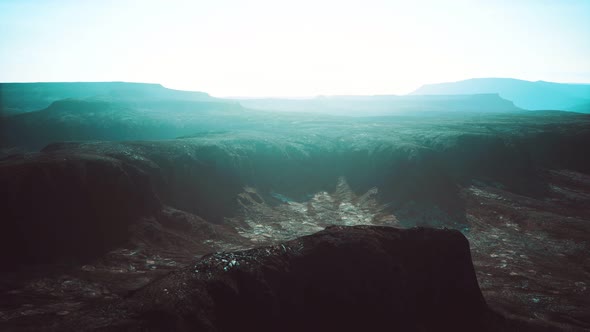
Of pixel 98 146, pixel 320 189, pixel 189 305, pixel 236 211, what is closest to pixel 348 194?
pixel 320 189

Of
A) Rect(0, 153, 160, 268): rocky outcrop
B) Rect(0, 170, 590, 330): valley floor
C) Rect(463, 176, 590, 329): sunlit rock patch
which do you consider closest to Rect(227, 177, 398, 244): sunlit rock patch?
Rect(0, 170, 590, 330): valley floor

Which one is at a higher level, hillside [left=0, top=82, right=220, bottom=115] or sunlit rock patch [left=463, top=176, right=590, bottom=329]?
hillside [left=0, top=82, right=220, bottom=115]

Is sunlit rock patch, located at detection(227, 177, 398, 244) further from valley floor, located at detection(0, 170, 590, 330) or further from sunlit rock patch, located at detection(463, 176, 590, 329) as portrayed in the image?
sunlit rock patch, located at detection(463, 176, 590, 329)

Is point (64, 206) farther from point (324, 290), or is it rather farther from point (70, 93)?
point (70, 93)

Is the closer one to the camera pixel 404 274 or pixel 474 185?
pixel 404 274

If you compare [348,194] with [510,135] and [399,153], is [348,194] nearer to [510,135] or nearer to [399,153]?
[399,153]

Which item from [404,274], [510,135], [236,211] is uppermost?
[510,135]
